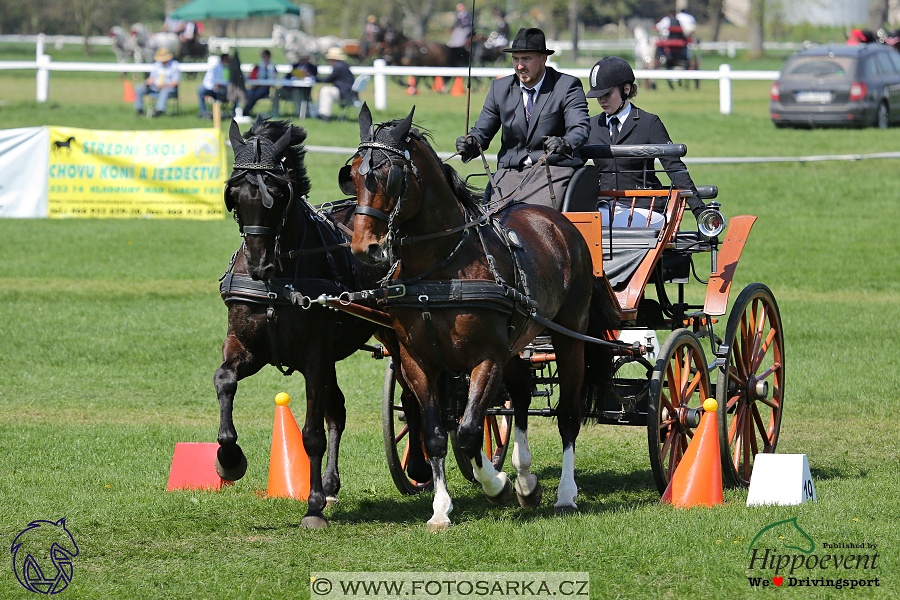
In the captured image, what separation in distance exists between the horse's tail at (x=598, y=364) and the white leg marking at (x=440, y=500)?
4.28 ft

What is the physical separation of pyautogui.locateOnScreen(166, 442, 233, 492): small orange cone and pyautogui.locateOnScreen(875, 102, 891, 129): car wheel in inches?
785

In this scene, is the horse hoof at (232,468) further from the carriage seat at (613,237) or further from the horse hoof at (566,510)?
the carriage seat at (613,237)

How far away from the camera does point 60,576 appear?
526 centimetres

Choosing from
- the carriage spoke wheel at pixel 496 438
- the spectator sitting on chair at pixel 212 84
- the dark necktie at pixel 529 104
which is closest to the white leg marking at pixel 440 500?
the carriage spoke wheel at pixel 496 438

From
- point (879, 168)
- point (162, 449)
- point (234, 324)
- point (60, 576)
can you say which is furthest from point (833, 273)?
point (60, 576)

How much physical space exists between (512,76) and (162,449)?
11.8 ft

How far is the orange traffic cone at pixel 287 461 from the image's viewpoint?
6852mm

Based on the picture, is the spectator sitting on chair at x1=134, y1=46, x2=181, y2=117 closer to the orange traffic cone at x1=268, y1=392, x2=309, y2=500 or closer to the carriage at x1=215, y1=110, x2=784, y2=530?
the carriage at x1=215, y1=110, x2=784, y2=530

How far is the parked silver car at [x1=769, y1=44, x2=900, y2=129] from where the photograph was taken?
23266 millimetres

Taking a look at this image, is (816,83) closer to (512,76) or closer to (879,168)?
(879,168)

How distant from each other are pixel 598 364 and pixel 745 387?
1.16 meters

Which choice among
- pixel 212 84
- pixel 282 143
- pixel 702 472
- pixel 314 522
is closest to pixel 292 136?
pixel 282 143

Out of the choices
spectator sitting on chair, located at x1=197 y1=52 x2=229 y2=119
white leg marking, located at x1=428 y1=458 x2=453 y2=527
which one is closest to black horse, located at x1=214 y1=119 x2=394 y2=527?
white leg marking, located at x1=428 y1=458 x2=453 y2=527

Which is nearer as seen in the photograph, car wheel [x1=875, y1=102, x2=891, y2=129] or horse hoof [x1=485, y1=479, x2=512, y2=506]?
horse hoof [x1=485, y1=479, x2=512, y2=506]
